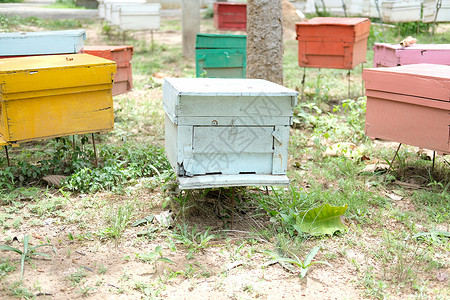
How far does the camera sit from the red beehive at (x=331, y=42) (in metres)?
6.35

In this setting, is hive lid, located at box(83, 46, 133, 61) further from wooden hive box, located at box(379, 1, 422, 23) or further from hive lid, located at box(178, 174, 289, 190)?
wooden hive box, located at box(379, 1, 422, 23)

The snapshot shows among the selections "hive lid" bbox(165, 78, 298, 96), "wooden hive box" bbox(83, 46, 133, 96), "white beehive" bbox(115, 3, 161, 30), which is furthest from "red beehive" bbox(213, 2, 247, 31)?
"hive lid" bbox(165, 78, 298, 96)

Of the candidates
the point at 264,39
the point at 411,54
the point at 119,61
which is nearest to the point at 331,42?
the point at 264,39

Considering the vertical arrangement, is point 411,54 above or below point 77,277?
above

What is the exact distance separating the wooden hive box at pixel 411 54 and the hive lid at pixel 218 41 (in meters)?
1.92

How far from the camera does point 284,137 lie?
320 cm

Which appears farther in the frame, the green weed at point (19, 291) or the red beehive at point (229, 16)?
the red beehive at point (229, 16)

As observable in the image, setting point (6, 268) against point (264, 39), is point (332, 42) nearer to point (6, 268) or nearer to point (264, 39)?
point (264, 39)

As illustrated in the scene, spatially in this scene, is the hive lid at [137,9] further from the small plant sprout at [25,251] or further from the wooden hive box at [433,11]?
the small plant sprout at [25,251]

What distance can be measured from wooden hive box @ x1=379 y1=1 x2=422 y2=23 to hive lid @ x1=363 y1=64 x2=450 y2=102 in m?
7.50

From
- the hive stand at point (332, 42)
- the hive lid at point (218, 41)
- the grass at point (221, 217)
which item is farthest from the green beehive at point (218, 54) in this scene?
the grass at point (221, 217)

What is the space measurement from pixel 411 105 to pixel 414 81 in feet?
0.64

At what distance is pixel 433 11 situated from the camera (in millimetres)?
9836

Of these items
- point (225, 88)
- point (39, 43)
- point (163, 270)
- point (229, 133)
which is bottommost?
point (163, 270)
